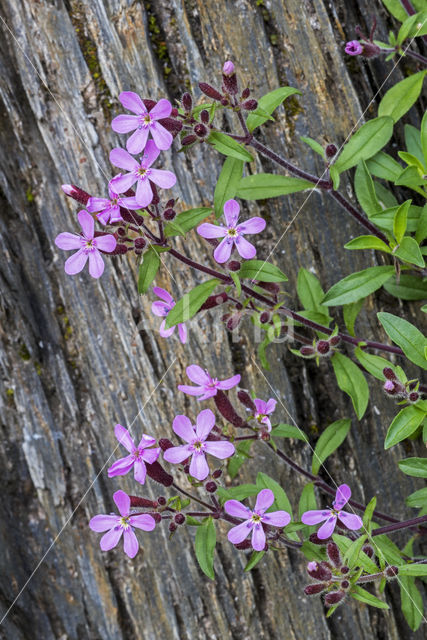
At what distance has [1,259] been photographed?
3.02 metres

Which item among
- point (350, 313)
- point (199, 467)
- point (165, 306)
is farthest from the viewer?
point (350, 313)

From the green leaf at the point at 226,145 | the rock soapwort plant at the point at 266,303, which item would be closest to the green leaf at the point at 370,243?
the rock soapwort plant at the point at 266,303

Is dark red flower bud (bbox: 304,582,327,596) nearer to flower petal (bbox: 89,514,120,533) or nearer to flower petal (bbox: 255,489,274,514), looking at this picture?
flower petal (bbox: 255,489,274,514)

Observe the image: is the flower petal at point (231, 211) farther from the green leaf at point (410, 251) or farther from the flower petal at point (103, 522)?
the flower petal at point (103, 522)

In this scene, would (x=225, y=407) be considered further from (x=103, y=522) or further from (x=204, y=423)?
(x=103, y=522)

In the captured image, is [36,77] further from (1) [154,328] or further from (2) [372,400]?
(2) [372,400]

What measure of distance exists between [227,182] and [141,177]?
1.49ft

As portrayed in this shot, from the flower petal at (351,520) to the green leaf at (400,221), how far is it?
1.03 meters

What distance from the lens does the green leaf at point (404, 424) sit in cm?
214

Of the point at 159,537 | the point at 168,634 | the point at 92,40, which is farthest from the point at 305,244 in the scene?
the point at 168,634

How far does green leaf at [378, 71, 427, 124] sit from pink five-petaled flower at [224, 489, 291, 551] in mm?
1629

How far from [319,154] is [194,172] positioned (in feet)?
1.82

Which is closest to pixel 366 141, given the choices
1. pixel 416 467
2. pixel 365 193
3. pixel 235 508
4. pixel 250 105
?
pixel 365 193

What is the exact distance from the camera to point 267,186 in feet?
8.35
